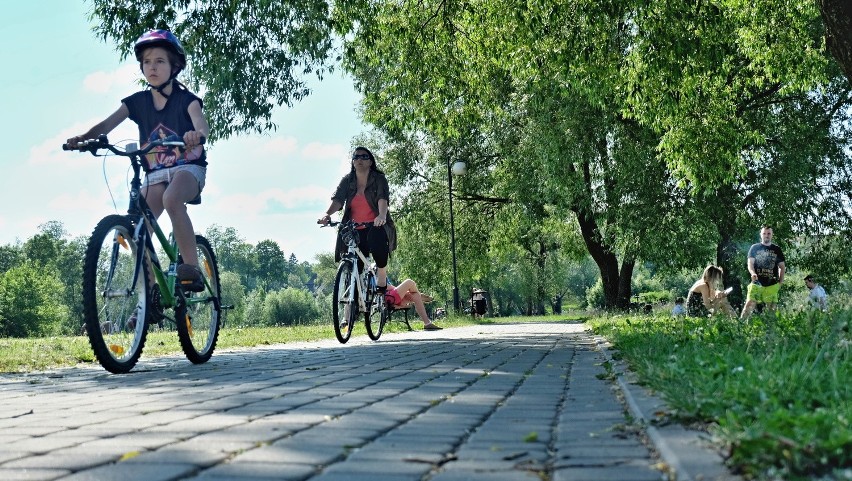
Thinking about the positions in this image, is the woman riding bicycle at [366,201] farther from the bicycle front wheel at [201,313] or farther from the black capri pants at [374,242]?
the bicycle front wheel at [201,313]

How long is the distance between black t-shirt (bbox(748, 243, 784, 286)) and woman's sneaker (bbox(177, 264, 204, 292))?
984 centimetres

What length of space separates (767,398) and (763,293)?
11323mm

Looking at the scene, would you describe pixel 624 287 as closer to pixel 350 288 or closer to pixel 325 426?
pixel 350 288

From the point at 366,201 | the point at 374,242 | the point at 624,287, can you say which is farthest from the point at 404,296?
the point at 624,287

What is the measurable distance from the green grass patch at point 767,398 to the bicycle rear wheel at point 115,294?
3.64 metres

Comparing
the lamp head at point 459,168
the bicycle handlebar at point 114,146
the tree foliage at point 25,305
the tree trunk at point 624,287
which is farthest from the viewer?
the tree foliage at point 25,305

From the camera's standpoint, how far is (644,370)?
4809 millimetres

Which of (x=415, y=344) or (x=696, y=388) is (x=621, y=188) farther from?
(x=696, y=388)

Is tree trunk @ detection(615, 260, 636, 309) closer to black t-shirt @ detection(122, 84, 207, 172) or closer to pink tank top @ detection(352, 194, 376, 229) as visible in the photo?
pink tank top @ detection(352, 194, 376, 229)

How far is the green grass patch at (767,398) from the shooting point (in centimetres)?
233

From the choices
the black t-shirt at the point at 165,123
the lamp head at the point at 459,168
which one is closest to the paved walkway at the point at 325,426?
the black t-shirt at the point at 165,123

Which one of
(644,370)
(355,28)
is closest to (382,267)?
(355,28)

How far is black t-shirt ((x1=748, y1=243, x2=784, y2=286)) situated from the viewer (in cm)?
1376

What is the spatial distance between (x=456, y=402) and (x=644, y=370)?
1147mm
